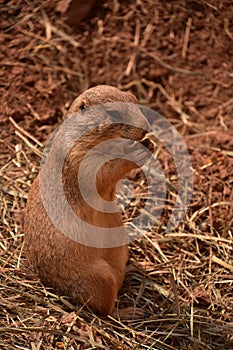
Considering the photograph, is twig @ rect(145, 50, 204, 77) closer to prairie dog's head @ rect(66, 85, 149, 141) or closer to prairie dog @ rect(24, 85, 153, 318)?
prairie dog @ rect(24, 85, 153, 318)

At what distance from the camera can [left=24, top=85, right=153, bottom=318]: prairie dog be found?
4.74 meters

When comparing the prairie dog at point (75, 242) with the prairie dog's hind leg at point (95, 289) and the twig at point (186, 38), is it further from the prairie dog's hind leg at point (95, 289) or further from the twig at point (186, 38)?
the twig at point (186, 38)

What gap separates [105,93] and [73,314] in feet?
4.84

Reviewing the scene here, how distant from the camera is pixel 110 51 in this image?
734 cm

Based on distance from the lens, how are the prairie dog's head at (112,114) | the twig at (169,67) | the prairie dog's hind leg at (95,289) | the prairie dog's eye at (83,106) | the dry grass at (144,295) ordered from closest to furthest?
the prairie dog's head at (112,114) → the prairie dog's eye at (83,106) → the dry grass at (144,295) → the prairie dog's hind leg at (95,289) → the twig at (169,67)

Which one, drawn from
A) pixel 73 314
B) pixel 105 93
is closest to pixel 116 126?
pixel 105 93

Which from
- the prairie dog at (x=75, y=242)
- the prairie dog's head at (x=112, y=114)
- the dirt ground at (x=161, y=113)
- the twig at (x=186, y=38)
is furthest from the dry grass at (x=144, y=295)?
the twig at (x=186, y=38)

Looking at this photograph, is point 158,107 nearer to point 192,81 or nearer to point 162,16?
point 192,81

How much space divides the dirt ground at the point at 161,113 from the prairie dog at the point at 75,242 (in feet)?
0.43

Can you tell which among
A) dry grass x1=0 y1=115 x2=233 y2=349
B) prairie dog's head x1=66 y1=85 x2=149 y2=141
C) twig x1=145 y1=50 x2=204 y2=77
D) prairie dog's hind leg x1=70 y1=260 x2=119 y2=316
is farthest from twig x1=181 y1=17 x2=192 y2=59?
prairie dog's hind leg x1=70 y1=260 x2=119 y2=316

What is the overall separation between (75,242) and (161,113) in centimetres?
259

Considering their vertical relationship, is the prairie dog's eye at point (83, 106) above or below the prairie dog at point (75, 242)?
above

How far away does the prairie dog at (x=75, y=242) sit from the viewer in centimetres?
474

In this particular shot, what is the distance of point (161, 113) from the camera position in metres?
7.22
